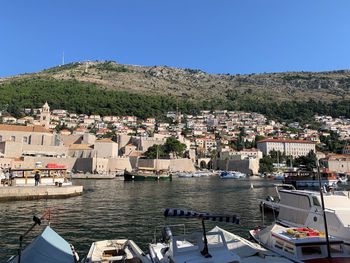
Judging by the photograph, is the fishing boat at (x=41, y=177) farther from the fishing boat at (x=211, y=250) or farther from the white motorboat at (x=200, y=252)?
the fishing boat at (x=211, y=250)

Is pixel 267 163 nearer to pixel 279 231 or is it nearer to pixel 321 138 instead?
pixel 321 138

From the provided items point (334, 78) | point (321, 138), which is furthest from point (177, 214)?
point (334, 78)

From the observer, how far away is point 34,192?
27812 mm

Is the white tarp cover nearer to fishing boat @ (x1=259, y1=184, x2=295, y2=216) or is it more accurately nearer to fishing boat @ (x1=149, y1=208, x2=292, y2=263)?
fishing boat @ (x1=149, y1=208, x2=292, y2=263)

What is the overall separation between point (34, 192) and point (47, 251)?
2038 cm

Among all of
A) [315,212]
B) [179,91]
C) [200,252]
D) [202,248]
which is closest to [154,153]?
[315,212]

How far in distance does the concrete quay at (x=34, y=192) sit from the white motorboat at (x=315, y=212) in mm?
19873

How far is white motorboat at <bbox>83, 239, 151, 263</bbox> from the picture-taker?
9.05 metres

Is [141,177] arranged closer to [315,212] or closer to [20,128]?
[20,128]

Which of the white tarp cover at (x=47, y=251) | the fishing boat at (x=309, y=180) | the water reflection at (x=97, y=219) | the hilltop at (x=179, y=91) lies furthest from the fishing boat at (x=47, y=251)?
the hilltop at (x=179, y=91)

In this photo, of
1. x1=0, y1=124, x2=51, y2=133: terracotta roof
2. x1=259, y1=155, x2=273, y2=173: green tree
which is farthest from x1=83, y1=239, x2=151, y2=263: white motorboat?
x1=259, y1=155, x2=273, y2=173: green tree

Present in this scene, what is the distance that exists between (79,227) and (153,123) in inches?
4527

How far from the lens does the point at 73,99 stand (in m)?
135

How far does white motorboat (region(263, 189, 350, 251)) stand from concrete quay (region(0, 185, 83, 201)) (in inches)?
782
